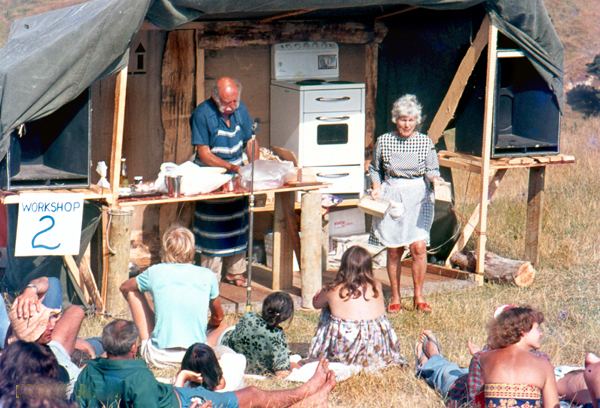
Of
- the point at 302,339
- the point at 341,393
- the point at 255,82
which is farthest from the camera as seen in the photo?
the point at 255,82

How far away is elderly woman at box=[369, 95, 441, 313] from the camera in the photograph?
9.03m

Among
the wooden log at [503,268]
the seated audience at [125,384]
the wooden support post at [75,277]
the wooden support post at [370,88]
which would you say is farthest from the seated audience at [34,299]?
the wooden support post at [370,88]

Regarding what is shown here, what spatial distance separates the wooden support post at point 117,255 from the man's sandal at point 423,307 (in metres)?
2.35

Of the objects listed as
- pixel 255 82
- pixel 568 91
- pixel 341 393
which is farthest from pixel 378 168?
pixel 568 91

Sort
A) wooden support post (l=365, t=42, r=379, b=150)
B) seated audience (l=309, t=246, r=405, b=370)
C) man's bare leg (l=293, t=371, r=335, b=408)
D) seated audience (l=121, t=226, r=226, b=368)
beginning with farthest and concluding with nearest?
wooden support post (l=365, t=42, r=379, b=150), seated audience (l=309, t=246, r=405, b=370), seated audience (l=121, t=226, r=226, b=368), man's bare leg (l=293, t=371, r=335, b=408)

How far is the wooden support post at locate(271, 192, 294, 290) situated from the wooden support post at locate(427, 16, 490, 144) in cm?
181

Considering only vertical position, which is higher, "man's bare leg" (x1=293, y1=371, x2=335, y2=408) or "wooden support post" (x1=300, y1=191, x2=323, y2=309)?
"wooden support post" (x1=300, y1=191, x2=323, y2=309)

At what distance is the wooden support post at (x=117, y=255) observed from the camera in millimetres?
8438

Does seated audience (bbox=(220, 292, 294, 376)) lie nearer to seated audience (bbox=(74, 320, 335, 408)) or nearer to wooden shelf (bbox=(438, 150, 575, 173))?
seated audience (bbox=(74, 320, 335, 408))

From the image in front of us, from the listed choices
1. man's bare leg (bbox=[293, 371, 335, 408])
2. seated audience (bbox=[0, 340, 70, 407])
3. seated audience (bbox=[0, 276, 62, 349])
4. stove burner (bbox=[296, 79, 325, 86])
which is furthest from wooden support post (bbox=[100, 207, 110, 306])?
seated audience (bbox=[0, 340, 70, 407])

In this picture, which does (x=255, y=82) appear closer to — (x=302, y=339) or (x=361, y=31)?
(x=361, y=31)

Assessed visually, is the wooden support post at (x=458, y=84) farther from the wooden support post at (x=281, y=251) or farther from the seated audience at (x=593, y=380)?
the seated audience at (x=593, y=380)

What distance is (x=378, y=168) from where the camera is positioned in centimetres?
918

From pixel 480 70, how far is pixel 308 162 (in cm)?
175
